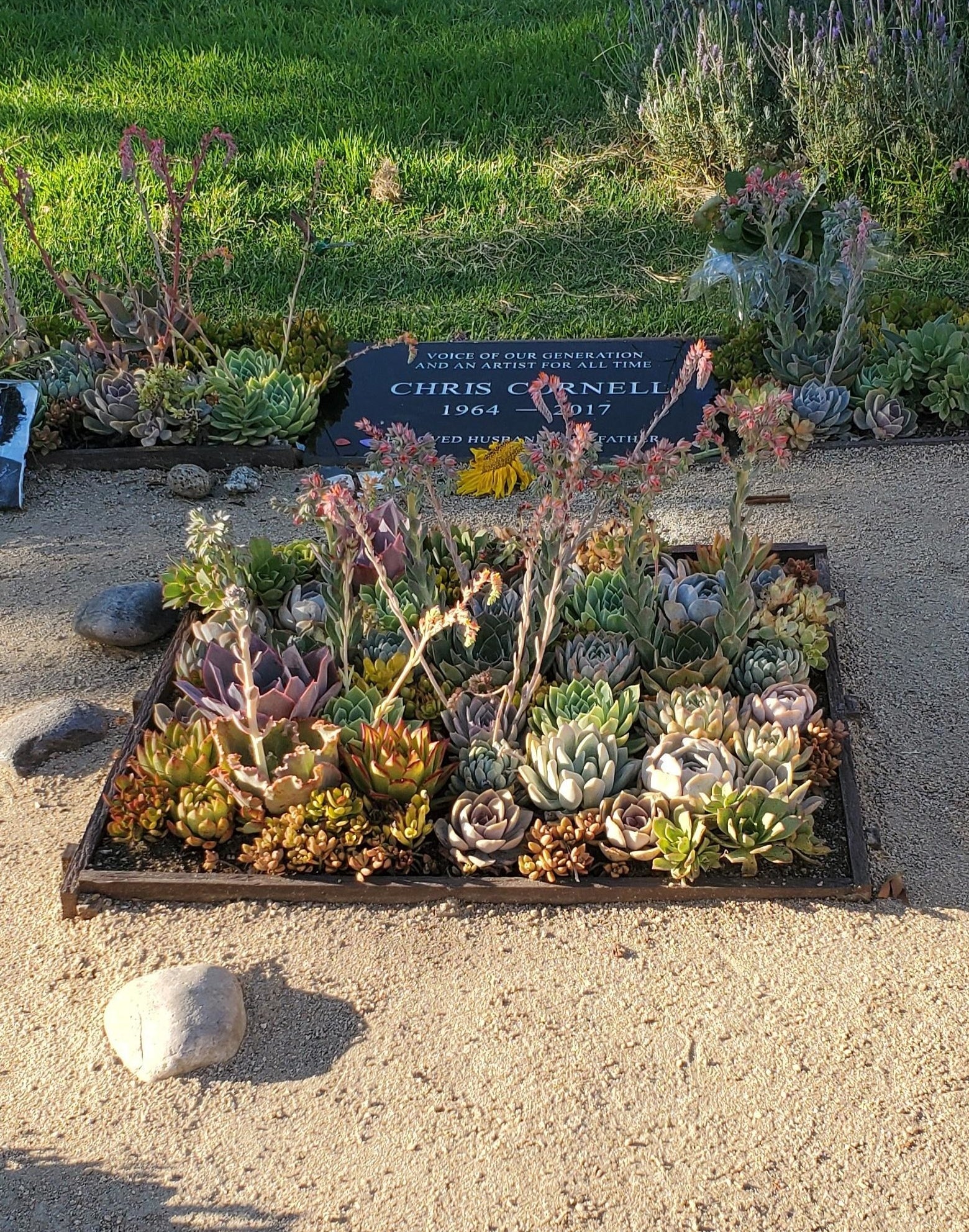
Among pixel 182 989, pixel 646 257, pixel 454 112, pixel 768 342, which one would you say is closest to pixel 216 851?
pixel 182 989

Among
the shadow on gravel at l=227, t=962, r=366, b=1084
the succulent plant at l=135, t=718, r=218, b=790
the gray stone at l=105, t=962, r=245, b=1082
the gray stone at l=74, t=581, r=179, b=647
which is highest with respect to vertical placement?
the succulent plant at l=135, t=718, r=218, b=790

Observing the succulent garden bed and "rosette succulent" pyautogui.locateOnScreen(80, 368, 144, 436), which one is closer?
the succulent garden bed

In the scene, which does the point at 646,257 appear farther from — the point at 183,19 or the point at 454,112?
the point at 183,19

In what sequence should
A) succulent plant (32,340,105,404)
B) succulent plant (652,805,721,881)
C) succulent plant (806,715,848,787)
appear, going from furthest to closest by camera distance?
succulent plant (32,340,105,404) → succulent plant (806,715,848,787) → succulent plant (652,805,721,881)

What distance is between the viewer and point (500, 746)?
3.19 metres

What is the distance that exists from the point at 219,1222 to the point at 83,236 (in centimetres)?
646

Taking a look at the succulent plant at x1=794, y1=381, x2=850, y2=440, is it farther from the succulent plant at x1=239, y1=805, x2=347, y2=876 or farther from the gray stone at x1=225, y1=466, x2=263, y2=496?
the succulent plant at x1=239, y1=805, x2=347, y2=876

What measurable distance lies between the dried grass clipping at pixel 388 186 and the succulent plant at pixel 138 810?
5424 mm

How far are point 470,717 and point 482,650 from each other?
26 centimetres

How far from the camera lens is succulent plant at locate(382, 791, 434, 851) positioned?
3.06 m

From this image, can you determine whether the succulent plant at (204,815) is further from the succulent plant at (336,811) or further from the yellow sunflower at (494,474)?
the yellow sunflower at (494,474)

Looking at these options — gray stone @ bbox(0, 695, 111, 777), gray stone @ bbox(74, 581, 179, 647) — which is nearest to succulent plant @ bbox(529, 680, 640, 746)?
gray stone @ bbox(0, 695, 111, 777)

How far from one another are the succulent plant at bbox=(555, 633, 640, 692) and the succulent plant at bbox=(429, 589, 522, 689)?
0.15m

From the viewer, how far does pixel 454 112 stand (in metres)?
8.41
